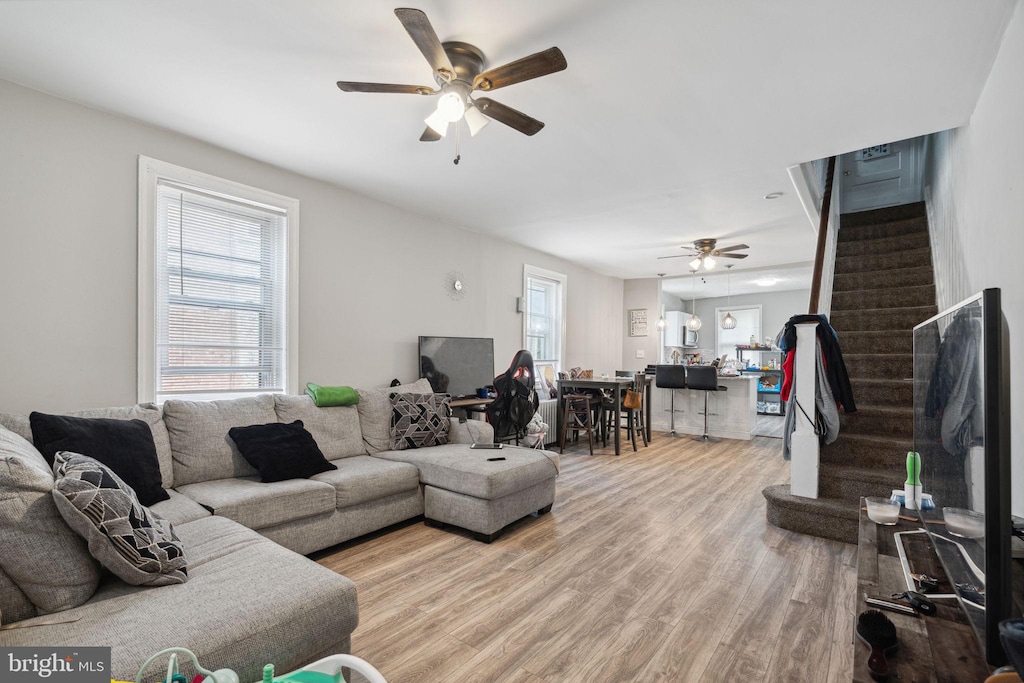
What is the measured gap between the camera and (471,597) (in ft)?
7.65

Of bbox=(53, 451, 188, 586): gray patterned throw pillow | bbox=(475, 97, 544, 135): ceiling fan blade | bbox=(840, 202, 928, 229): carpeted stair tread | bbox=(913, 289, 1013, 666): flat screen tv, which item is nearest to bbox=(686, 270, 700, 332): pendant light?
bbox=(840, 202, 928, 229): carpeted stair tread

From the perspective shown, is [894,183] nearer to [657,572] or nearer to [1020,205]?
[1020,205]

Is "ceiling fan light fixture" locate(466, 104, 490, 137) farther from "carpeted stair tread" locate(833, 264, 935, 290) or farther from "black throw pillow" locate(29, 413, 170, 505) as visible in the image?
"carpeted stair tread" locate(833, 264, 935, 290)

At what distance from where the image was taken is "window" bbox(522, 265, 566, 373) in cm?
649

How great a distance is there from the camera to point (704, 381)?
6688mm

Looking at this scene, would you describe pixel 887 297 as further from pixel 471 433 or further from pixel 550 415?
pixel 471 433

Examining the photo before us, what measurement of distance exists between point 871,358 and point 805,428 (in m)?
1.37

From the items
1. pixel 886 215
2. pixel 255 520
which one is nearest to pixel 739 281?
pixel 886 215

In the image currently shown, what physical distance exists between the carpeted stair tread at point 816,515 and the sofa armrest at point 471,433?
2.18m

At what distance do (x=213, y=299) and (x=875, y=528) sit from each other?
4062mm

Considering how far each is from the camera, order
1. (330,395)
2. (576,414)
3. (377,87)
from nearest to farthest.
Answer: (377,87), (330,395), (576,414)

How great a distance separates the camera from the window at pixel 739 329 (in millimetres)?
11297

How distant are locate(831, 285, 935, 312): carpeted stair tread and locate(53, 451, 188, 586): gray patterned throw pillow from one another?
5.67 meters

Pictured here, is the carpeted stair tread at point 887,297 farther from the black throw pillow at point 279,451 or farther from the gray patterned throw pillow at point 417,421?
the black throw pillow at point 279,451
